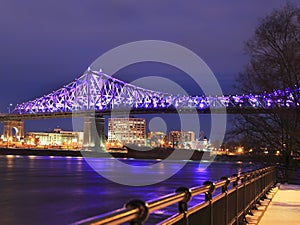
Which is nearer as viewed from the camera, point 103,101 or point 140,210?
point 140,210

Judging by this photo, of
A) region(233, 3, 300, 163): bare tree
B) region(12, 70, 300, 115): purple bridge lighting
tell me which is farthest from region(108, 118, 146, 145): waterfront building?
region(233, 3, 300, 163): bare tree

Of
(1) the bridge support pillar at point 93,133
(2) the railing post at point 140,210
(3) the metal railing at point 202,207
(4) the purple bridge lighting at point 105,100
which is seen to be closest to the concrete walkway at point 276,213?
(3) the metal railing at point 202,207

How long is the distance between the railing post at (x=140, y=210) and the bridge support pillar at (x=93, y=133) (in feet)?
363

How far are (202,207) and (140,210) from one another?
2.76 meters

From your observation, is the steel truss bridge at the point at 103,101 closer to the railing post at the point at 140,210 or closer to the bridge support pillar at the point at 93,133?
the bridge support pillar at the point at 93,133

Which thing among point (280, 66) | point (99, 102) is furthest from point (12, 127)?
point (280, 66)

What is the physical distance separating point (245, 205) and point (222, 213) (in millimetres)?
3832

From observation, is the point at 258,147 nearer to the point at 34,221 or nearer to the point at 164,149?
the point at 34,221

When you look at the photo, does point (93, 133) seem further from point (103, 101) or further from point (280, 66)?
point (280, 66)

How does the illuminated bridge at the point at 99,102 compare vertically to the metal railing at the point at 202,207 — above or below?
above

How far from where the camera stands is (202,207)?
20.5ft

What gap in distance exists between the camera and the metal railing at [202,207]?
3.40 metres

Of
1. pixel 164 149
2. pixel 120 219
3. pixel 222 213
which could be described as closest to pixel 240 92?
pixel 222 213

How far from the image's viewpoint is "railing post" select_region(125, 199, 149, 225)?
3.58 meters
